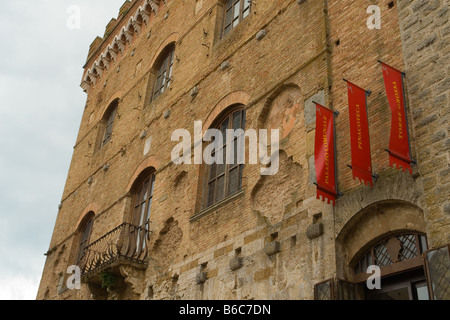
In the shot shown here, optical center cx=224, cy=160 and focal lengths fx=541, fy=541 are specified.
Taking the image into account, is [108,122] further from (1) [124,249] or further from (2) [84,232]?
(1) [124,249]

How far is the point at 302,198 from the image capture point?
780 centimetres

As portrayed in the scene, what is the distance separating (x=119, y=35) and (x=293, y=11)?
9553 mm

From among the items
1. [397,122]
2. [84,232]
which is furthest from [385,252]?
[84,232]

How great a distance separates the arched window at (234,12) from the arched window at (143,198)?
3.72m

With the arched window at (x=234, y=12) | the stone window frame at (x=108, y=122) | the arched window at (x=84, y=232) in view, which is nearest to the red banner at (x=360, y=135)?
the arched window at (x=234, y=12)

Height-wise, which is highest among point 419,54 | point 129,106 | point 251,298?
point 129,106

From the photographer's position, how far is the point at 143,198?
1259 cm

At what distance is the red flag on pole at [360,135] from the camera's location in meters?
6.70

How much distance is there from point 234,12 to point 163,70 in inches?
128

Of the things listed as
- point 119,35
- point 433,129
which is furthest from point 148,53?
point 433,129

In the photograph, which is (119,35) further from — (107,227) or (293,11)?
(293,11)

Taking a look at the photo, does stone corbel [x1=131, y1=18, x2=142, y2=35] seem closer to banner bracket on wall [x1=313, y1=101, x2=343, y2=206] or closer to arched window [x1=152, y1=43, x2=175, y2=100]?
arched window [x1=152, y1=43, x2=175, y2=100]

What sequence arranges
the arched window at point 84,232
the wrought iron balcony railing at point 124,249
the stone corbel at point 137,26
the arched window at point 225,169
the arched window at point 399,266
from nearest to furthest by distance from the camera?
the arched window at point 399,266, the arched window at point 225,169, the wrought iron balcony railing at point 124,249, the arched window at point 84,232, the stone corbel at point 137,26

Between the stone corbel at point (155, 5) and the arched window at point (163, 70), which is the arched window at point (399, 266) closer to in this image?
the arched window at point (163, 70)
